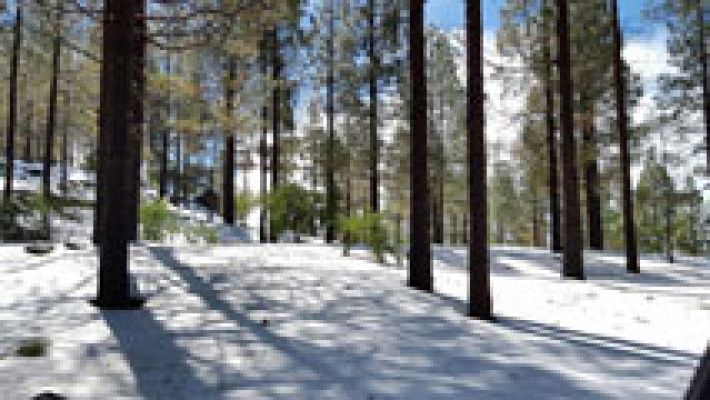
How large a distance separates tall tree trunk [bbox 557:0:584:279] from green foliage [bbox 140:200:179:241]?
939 cm

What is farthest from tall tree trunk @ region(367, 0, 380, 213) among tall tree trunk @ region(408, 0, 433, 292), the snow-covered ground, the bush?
tall tree trunk @ region(408, 0, 433, 292)

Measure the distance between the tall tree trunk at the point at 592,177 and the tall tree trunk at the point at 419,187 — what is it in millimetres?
Result: 10096

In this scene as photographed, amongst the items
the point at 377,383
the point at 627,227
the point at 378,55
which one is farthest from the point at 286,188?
the point at 377,383

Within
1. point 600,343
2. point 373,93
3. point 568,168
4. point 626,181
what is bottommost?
point 600,343

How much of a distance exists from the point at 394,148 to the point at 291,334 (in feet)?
66.5

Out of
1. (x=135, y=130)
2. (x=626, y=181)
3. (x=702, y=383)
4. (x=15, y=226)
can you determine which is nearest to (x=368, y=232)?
(x=135, y=130)

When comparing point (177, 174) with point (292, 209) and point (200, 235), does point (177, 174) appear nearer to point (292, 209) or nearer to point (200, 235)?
point (200, 235)

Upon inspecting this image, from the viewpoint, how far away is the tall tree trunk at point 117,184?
6.68 meters

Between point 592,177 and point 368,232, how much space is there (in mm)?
12572

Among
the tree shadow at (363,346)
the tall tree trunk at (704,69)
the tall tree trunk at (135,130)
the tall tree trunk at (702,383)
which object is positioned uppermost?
the tall tree trunk at (704,69)

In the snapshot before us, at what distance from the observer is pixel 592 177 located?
2139 cm

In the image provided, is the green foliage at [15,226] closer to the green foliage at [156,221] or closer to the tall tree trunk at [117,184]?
the green foliage at [156,221]

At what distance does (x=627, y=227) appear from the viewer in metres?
15.2

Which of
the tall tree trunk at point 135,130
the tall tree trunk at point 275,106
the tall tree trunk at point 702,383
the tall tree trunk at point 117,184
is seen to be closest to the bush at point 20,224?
the tall tree trunk at point 135,130
